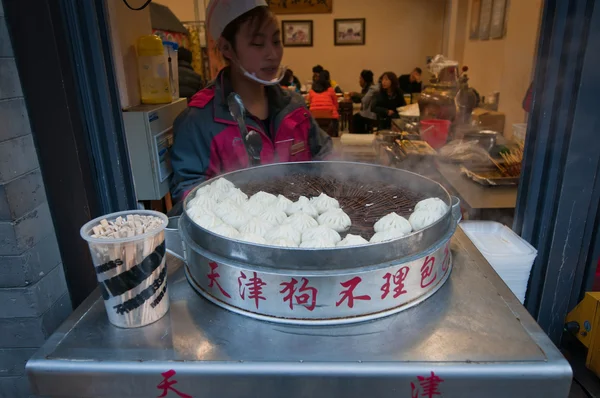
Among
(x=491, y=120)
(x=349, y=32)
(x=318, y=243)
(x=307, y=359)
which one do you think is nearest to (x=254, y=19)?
(x=318, y=243)

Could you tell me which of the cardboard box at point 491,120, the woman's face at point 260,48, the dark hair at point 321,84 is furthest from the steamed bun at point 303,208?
the dark hair at point 321,84

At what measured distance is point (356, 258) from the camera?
1.18 meters

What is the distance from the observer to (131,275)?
3.77ft

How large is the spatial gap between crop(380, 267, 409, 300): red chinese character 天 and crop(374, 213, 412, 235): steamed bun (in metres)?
0.23

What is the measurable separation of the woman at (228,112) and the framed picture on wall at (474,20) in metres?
7.10

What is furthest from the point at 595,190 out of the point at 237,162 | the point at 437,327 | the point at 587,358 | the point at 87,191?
the point at 87,191

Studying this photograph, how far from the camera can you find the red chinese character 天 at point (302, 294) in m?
1.17

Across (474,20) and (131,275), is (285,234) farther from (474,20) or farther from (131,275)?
(474,20)

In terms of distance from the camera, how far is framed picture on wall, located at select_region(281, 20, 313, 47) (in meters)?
11.8

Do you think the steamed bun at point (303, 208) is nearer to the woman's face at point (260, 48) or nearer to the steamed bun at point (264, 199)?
the steamed bun at point (264, 199)

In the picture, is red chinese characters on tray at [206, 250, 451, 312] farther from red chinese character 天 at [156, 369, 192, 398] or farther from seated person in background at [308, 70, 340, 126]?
seated person in background at [308, 70, 340, 126]

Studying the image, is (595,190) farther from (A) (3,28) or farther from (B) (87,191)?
(A) (3,28)

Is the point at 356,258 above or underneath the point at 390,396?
above

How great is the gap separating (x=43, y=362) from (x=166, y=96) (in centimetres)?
222
